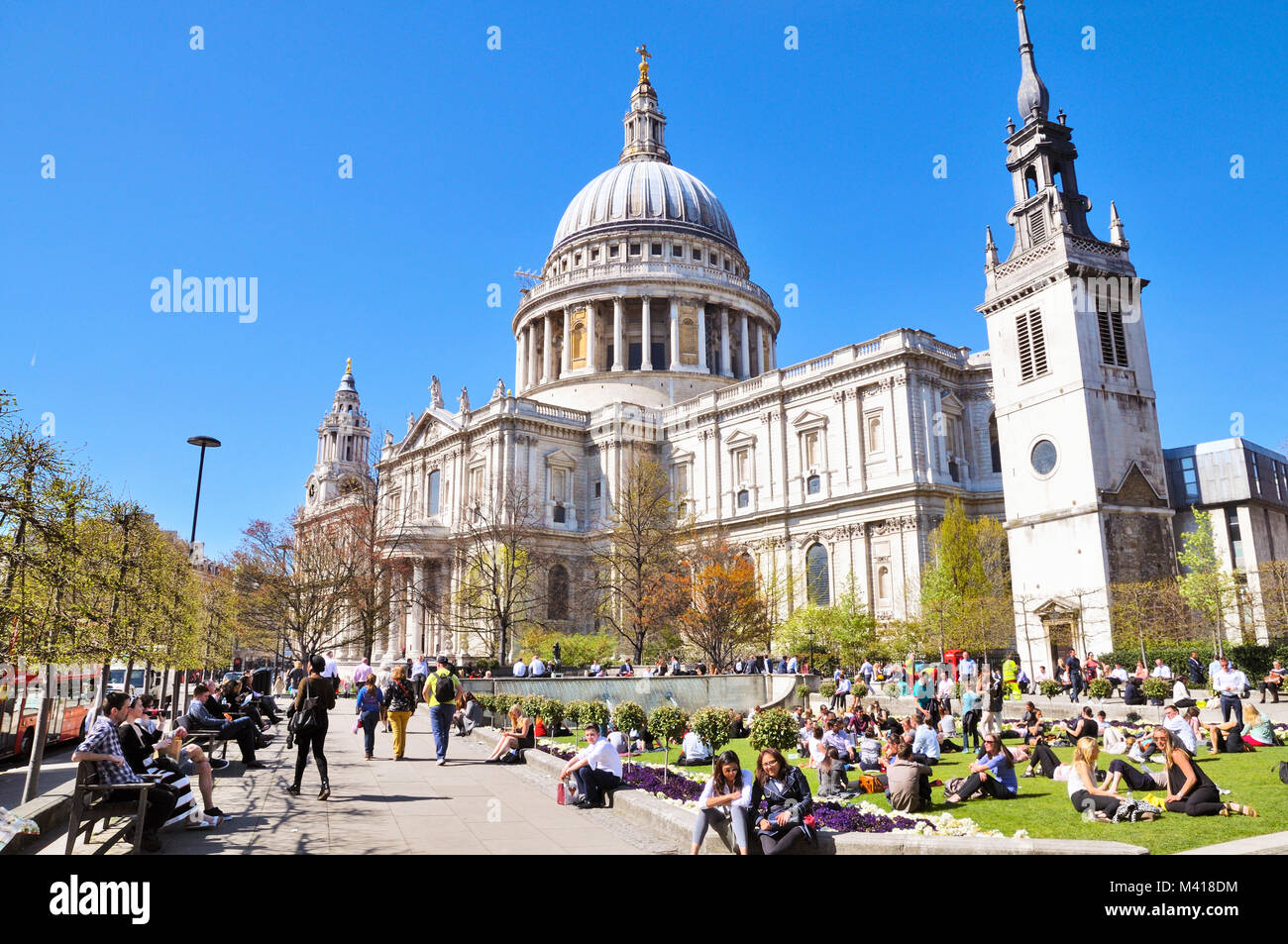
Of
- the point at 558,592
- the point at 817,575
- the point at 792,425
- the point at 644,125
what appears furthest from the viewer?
the point at 644,125

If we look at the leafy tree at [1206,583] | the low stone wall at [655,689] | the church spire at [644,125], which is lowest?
the low stone wall at [655,689]

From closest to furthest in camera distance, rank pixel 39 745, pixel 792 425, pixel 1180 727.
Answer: pixel 39 745
pixel 1180 727
pixel 792 425

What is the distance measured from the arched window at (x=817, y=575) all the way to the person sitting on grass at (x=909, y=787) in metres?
37.2

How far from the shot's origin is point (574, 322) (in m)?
74.6

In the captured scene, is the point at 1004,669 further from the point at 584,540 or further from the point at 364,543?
the point at 584,540

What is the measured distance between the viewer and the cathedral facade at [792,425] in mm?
36344

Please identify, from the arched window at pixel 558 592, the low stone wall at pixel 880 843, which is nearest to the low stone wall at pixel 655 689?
the low stone wall at pixel 880 843

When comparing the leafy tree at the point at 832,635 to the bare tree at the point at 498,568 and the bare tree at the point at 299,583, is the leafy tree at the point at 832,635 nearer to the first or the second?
the bare tree at the point at 498,568

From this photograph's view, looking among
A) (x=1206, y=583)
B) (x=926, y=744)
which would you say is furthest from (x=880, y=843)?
(x=1206, y=583)

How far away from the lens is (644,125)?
89.4 metres

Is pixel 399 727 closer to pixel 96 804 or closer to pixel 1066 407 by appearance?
pixel 96 804

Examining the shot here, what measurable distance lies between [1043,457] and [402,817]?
33397mm
